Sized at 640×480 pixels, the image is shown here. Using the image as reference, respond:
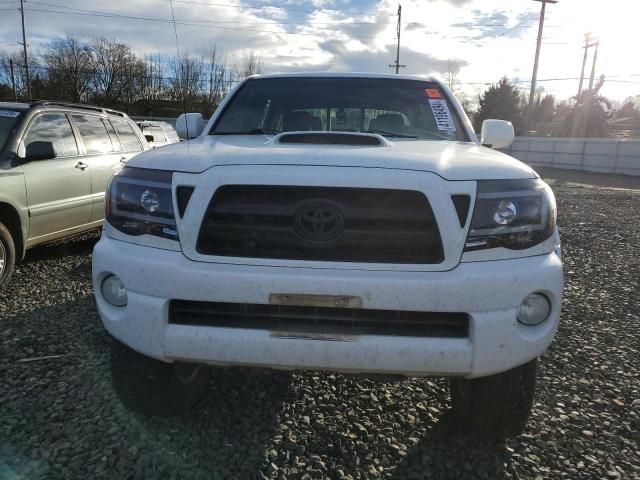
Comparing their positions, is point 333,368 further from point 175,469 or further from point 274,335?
point 175,469

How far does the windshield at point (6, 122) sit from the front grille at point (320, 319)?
4.05 m

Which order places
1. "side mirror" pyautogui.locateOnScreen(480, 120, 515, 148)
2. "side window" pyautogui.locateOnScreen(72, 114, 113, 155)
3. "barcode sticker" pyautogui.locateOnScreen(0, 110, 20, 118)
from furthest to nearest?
"side window" pyautogui.locateOnScreen(72, 114, 113, 155) → "barcode sticker" pyautogui.locateOnScreen(0, 110, 20, 118) → "side mirror" pyautogui.locateOnScreen(480, 120, 515, 148)

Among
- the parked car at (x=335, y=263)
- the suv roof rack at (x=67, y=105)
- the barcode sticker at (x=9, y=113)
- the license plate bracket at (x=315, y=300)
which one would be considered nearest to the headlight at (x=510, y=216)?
the parked car at (x=335, y=263)

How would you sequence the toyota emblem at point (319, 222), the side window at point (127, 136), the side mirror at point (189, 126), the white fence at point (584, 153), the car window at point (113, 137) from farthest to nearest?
the white fence at point (584, 153) → the side window at point (127, 136) → the car window at point (113, 137) → the side mirror at point (189, 126) → the toyota emblem at point (319, 222)

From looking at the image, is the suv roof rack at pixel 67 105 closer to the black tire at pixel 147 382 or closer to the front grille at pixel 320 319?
the black tire at pixel 147 382

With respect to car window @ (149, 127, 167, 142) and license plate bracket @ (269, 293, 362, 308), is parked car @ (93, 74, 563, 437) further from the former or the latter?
car window @ (149, 127, 167, 142)

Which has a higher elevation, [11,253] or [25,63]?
[25,63]

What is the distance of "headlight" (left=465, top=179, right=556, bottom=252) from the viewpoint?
2049 mm

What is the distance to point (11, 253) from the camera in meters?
4.66

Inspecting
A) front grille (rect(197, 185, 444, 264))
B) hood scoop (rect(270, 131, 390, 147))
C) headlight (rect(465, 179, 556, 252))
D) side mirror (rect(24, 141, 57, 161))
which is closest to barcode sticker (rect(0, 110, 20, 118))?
side mirror (rect(24, 141, 57, 161))

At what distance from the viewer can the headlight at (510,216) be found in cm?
205

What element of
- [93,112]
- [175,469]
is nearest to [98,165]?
[93,112]

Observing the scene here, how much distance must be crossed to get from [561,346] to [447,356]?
224 cm

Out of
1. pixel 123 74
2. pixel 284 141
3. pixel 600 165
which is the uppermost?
pixel 123 74
